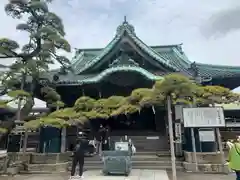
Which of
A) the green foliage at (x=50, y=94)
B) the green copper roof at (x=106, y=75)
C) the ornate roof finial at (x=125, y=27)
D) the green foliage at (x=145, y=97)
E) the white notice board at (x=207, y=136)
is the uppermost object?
the ornate roof finial at (x=125, y=27)

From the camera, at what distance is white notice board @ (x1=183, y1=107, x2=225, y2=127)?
792 cm

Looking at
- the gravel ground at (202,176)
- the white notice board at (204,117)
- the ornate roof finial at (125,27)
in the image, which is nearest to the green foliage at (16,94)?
the white notice board at (204,117)

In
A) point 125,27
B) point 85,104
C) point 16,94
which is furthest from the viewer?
point 125,27

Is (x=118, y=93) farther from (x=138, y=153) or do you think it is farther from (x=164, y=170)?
(x=164, y=170)

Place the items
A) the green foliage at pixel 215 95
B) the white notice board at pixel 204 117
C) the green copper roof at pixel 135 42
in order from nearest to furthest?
the white notice board at pixel 204 117, the green foliage at pixel 215 95, the green copper roof at pixel 135 42

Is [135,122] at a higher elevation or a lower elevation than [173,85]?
lower

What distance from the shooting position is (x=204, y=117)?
809 cm

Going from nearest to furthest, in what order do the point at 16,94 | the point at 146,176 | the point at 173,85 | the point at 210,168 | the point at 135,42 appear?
the point at 173,85
the point at 146,176
the point at 16,94
the point at 210,168
the point at 135,42

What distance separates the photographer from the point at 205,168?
956 cm

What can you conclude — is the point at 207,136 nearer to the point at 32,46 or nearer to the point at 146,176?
the point at 146,176

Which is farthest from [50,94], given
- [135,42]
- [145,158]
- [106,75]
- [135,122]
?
[135,122]

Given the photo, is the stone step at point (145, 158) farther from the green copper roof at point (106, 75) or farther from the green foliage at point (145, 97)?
the green foliage at point (145, 97)

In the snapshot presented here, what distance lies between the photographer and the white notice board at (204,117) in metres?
7.92

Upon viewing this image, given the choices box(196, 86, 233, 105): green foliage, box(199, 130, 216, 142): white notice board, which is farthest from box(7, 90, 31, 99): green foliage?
box(199, 130, 216, 142): white notice board
